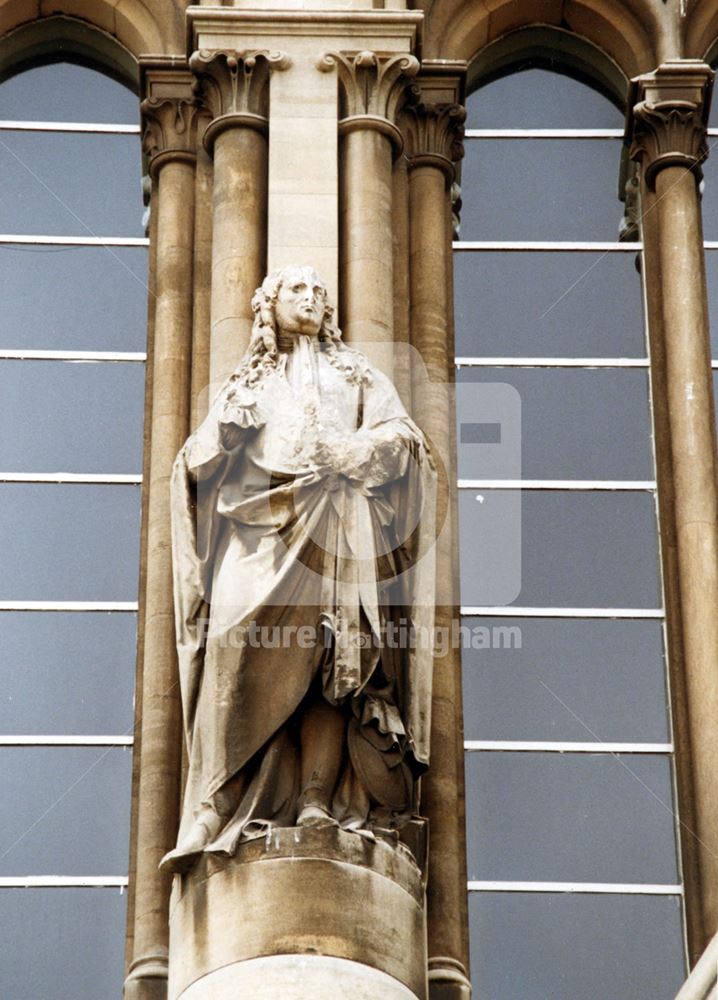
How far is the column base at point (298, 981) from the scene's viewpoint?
16250 mm

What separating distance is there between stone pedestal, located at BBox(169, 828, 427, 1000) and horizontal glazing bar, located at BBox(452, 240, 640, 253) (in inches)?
214

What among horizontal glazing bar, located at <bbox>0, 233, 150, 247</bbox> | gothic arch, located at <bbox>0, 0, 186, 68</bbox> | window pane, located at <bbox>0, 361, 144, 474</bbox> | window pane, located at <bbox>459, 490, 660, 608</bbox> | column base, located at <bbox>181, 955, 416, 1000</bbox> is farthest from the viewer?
gothic arch, located at <bbox>0, 0, 186, 68</bbox>

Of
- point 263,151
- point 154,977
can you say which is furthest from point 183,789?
point 263,151

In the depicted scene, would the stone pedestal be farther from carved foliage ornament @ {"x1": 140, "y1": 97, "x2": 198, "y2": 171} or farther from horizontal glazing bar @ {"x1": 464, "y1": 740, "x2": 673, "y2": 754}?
carved foliage ornament @ {"x1": 140, "y1": 97, "x2": 198, "y2": 171}

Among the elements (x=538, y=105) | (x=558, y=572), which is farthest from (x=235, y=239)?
(x=538, y=105)

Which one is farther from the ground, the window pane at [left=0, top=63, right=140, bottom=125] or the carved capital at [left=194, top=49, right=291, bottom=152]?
the window pane at [left=0, top=63, right=140, bottom=125]

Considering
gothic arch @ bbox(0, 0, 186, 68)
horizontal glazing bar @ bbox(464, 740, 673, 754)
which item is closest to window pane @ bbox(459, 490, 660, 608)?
horizontal glazing bar @ bbox(464, 740, 673, 754)

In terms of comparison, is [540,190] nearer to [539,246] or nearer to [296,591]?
[539,246]

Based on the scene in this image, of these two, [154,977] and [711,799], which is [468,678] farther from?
[154,977]

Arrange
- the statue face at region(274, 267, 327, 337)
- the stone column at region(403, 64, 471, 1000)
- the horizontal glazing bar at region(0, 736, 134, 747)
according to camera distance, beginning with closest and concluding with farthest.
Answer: the stone column at region(403, 64, 471, 1000), the statue face at region(274, 267, 327, 337), the horizontal glazing bar at region(0, 736, 134, 747)

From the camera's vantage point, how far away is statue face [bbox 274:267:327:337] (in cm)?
1852

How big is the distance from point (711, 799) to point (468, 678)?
1669mm

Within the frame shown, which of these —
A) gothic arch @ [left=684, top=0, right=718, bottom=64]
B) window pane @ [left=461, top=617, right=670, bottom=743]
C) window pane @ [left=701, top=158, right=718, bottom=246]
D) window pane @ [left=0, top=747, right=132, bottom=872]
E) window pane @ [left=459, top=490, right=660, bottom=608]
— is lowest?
window pane @ [left=0, top=747, right=132, bottom=872]

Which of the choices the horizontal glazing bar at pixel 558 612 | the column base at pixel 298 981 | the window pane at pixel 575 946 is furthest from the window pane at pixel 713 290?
the column base at pixel 298 981
